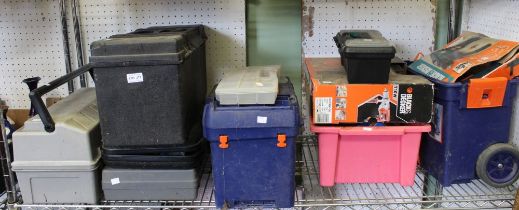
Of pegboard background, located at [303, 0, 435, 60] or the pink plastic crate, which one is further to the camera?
pegboard background, located at [303, 0, 435, 60]

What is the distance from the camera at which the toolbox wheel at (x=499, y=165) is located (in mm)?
1255

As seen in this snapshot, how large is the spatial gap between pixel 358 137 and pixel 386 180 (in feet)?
0.57

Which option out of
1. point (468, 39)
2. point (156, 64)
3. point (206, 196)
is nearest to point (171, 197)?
point (206, 196)

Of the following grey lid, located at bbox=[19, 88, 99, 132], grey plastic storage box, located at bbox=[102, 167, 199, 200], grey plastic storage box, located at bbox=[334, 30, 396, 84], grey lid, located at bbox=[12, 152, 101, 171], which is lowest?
grey plastic storage box, located at bbox=[102, 167, 199, 200]

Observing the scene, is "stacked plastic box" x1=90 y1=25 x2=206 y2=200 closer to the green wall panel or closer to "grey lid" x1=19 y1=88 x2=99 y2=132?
"grey lid" x1=19 y1=88 x2=99 y2=132

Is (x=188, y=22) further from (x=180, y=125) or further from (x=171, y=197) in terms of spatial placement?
(x=171, y=197)

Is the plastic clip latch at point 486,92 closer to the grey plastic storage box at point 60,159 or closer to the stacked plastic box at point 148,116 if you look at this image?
the stacked plastic box at point 148,116

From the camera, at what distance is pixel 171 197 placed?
49.9 inches

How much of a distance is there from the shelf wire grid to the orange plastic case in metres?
0.24

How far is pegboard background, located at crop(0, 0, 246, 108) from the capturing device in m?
1.64

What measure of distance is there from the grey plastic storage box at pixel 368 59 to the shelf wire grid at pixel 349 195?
35 centimetres

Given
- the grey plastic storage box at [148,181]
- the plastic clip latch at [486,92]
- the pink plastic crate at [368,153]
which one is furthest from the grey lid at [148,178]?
the plastic clip latch at [486,92]

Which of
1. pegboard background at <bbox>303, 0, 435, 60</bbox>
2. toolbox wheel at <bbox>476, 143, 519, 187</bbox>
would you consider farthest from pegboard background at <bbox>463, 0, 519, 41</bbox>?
toolbox wheel at <bbox>476, 143, 519, 187</bbox>

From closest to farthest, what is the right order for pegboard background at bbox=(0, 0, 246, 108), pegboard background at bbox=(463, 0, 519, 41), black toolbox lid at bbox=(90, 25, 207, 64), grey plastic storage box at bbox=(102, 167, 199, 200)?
black toolbox lid at bbox=(90, 25, 207, 64) → grey plastic storage box at bbox=(102, 167, 199, 200) → pegboard background at bbox=(463, 0, 519, 41) → pegboard background at bbox=(0, 0, 246, 108)
